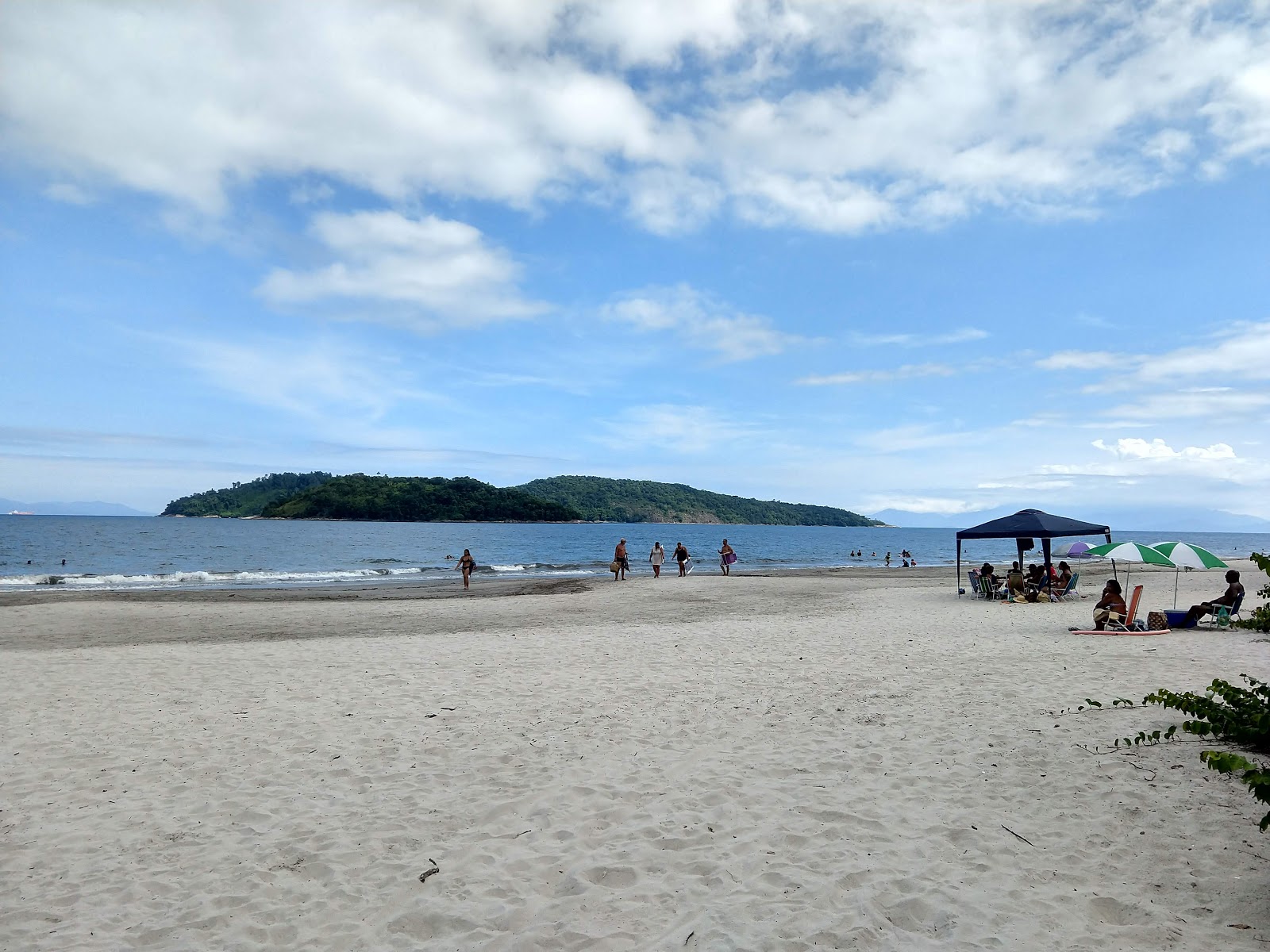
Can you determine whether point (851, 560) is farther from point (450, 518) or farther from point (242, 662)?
point (450, 518)

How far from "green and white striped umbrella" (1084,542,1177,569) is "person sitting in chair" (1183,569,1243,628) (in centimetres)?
88

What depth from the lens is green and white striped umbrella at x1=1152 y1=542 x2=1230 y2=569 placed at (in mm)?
14334

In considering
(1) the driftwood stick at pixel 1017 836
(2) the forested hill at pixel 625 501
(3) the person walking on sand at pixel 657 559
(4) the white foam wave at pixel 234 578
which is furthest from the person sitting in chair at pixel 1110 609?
(2) the forested hill at pixel 625 501

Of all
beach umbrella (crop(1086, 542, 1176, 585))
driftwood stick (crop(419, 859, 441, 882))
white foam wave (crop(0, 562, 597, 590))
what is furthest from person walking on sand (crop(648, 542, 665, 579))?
driftwood stick (crop(419, 859, 441, 882))

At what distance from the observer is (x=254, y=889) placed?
4.38 metres

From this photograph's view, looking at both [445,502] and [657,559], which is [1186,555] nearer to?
[657,559]

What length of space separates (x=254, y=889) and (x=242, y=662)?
7735 millimetres

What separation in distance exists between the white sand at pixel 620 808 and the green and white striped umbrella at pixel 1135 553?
3937mm

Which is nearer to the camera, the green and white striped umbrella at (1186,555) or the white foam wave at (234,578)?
the green and white striped umbrella at (1186,555)

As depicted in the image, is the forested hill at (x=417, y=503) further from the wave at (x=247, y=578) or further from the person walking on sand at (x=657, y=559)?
the person walking on sand at (x=657, y=559)

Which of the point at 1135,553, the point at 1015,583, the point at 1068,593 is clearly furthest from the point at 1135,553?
the point at 1068,593

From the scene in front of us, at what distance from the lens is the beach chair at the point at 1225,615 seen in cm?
1398

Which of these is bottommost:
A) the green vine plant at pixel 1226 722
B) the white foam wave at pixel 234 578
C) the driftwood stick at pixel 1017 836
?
the white foam wave at pixel 234 578

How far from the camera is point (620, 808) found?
5465 millimetres
